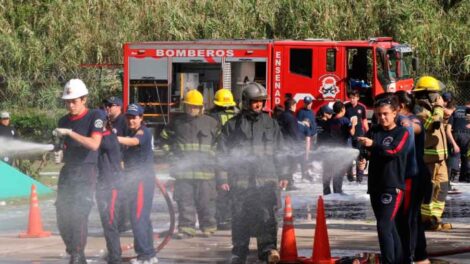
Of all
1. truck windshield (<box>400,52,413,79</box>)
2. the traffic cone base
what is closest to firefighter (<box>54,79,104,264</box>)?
the traffic cone base

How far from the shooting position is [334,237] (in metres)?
11.9

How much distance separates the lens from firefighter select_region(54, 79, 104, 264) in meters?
9.27

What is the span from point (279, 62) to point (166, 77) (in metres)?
2.63

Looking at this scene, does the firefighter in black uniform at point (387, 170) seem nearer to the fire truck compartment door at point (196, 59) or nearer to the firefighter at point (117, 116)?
the firefighter at point (117, 116)

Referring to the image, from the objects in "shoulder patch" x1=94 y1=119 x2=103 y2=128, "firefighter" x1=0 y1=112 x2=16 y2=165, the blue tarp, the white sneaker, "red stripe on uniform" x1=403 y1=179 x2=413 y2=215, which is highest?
"shoulder patch" x1=94 y1=119 x2=103 y2=128

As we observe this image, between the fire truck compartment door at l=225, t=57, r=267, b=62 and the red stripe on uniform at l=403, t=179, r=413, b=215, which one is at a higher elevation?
the fire truck compartment door at l=225, t=57, r=267, b=62

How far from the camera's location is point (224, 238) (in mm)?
11961

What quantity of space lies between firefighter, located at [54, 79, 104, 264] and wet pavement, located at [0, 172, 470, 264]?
98cm

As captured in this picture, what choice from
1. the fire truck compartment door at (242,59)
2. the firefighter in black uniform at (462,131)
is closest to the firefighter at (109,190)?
the firefighter in black uniform at (462,131)

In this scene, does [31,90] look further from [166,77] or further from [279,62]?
[279,62]

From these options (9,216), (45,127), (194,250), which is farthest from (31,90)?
(194,250)

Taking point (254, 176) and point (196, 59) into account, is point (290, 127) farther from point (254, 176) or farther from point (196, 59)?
point (196, 59)

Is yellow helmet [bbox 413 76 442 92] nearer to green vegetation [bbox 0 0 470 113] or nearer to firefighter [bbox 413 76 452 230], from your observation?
firefighter [bbox 413 76 452 230]

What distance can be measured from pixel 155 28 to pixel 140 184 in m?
21.3
